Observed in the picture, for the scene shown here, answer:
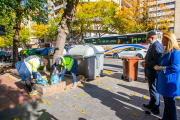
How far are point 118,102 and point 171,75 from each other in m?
1.91

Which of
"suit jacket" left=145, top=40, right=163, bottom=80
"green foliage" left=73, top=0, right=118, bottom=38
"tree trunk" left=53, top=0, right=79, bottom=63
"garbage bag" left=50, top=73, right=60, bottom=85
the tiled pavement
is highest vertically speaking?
"green foliage" left=73, top=0, right=118, bottom=38

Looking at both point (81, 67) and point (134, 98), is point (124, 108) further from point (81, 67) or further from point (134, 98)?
point (81, 67)

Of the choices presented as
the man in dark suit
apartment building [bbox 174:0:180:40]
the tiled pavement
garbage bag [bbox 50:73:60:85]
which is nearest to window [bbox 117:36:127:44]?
the tiled pavement

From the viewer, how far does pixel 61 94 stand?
446 cm

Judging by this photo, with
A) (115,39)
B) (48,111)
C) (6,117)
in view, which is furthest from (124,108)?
(115,39)

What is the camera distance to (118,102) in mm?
3828

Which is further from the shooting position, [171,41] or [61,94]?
[61,94]

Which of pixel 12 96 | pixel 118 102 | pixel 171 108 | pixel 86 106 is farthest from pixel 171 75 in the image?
pixel 12 96

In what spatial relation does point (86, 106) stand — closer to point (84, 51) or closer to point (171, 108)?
point (171, 108)

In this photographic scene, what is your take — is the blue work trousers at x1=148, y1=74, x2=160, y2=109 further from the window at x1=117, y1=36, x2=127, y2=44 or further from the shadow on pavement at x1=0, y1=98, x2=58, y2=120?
A: the window at x1=117, y1=36, x2=127, y2=44

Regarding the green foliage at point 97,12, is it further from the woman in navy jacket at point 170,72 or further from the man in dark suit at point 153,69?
the woman in navy jacket at point 170,72

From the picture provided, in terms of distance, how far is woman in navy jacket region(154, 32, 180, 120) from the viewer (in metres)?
2.26

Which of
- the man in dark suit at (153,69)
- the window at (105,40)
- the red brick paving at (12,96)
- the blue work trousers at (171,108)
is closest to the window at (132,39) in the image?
the window at (105,40)

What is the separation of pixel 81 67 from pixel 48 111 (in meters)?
3.24
